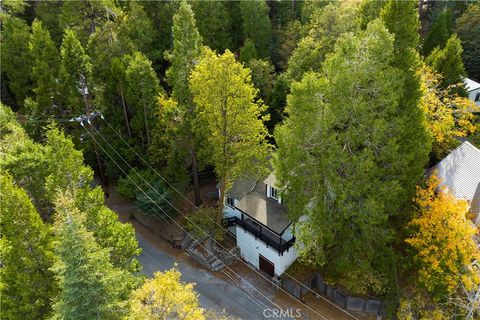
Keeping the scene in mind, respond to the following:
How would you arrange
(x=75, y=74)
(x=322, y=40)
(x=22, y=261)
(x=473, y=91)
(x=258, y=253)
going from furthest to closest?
(x=473, y=91), (x=322, y=40), (x=75, y=74), (x=258, y=253), (x=22, y=261)

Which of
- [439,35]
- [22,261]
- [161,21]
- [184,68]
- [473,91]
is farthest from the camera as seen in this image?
[161,21]

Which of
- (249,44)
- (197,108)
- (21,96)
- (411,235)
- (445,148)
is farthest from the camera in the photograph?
(21,96)

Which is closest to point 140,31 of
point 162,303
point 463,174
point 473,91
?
point 162,303

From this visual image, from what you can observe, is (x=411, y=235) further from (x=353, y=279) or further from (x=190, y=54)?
(x=190, y=54)

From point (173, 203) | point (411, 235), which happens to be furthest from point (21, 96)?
point (411, 235)

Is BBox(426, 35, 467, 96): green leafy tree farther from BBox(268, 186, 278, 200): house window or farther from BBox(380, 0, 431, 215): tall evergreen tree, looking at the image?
BBox(268, 186, 278, 200): house window

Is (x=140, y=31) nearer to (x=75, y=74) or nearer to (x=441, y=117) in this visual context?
(x=75, y=74)
